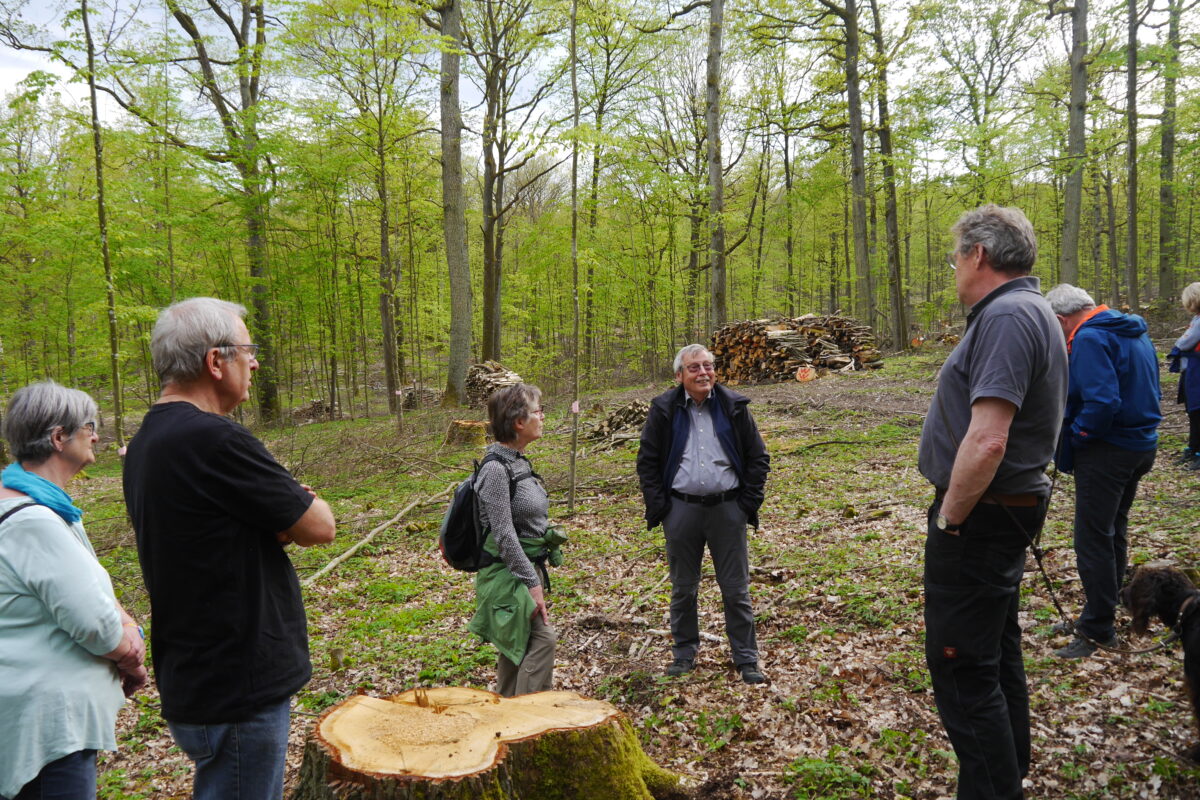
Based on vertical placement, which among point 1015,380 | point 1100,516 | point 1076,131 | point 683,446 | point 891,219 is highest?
point 1076,131

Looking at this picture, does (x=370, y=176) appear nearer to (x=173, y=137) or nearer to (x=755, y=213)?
(x=173, y=137)

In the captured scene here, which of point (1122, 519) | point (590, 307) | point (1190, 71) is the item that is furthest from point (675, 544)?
point (1190, 71)

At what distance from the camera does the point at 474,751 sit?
7.73 ft

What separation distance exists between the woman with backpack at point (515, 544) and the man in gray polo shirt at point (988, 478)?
5.92 feet

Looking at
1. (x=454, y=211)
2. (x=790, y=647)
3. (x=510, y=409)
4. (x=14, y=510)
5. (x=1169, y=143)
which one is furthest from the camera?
(x=1169, y=143)

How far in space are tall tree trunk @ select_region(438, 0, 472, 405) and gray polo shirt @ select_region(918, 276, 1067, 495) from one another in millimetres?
13078

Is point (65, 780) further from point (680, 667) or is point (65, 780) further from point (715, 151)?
point (715, 151)

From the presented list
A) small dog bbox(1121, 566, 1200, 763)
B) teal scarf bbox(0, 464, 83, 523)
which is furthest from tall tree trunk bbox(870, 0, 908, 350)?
teal scarf bbox(0, 464, 83, 523)

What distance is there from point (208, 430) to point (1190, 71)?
23604 millimetres

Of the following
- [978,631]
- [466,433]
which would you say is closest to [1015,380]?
[978,631]

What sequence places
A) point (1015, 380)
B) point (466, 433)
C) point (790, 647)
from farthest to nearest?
point (466, 433) → point (790, 647) → point (1015, 380)

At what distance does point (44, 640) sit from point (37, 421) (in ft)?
2.21

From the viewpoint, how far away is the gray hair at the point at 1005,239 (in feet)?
7.72

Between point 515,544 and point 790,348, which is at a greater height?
point 790,348
